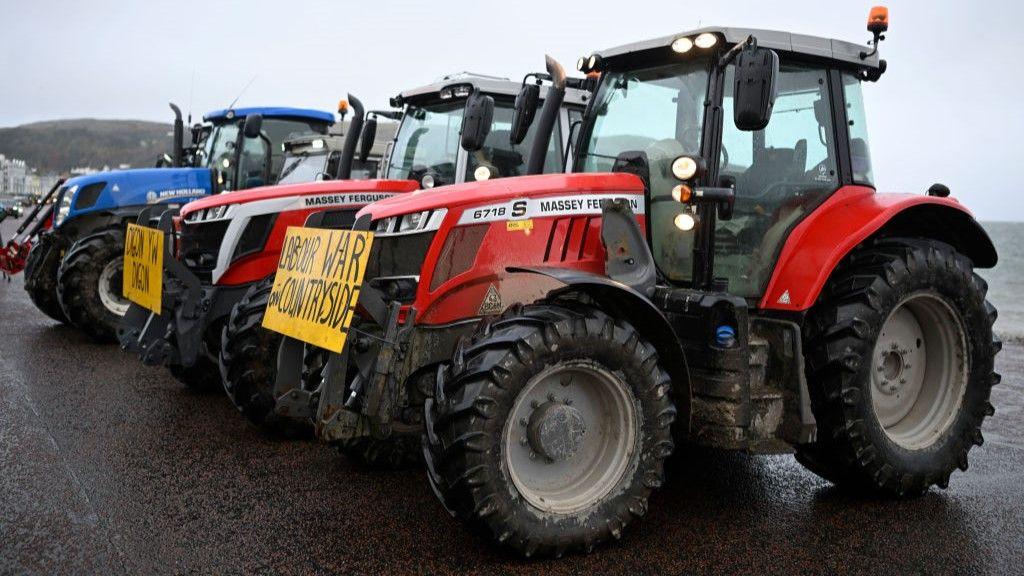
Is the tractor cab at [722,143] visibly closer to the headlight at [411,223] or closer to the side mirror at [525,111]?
the side mirror at [525,111]

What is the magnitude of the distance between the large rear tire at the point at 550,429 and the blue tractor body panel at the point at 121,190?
745cm

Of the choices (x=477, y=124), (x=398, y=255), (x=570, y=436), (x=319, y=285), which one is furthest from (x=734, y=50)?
(x=319, y=285)

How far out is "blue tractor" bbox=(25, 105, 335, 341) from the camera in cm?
899

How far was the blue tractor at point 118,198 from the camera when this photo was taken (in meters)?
8.99

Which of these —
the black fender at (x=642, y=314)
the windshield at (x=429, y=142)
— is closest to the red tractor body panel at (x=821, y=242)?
the black fender at (x=642, y=314)

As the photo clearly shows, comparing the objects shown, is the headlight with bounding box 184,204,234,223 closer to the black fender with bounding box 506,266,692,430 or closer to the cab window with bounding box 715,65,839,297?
the black fender with bounding box 506,266,692,430

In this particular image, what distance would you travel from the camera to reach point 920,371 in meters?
4.87

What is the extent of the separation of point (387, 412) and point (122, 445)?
96.0 inches

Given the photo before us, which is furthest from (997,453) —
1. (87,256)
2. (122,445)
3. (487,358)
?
(87,256)

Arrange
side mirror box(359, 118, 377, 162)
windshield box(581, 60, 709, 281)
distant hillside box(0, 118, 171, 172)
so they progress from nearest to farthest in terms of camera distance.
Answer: windshield box(581, 60, 709, 281), side mirror box(359, 118, 377, 162), distant hillside box(0, 118, 171, 172)

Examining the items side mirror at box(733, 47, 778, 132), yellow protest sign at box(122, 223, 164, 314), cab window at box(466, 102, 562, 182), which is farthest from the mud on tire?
side mirror at box(733, 47, 778, 132)

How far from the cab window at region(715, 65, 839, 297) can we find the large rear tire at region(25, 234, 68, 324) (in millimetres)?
8146

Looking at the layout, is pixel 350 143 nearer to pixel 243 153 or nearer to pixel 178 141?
pixel 243 153

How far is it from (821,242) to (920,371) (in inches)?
44.1
